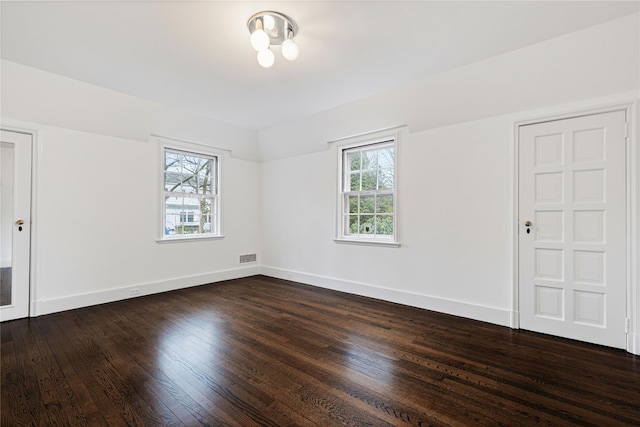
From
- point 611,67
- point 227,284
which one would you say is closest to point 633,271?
point 611,67

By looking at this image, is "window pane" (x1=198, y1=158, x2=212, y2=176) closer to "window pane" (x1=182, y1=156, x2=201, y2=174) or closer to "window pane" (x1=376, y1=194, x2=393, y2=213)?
"window pane" (x1=182, y1=156, x2=201, y2=174)

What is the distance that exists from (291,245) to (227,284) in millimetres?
1264

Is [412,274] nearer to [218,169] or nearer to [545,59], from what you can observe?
[545,59]

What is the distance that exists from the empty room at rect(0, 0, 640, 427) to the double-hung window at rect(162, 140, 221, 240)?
53 millimetres

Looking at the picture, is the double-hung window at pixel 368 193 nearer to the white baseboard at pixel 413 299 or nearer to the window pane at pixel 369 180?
the window pane at pixel 369 180

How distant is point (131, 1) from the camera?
2.00 meters

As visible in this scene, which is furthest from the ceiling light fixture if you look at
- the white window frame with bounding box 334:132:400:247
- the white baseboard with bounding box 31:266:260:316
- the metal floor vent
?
the metal floor vent

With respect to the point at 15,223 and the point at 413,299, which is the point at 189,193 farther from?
the point at 413,299

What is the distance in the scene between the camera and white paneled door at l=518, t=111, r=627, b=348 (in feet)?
8.11

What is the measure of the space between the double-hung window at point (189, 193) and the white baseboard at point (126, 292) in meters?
0.69

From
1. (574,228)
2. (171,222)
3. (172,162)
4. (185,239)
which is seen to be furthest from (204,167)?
(574,228)

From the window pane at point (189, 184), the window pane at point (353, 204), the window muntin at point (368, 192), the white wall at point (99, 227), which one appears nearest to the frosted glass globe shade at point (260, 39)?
the window muntin at point (368, 192)

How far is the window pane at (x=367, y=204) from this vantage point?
4.17 metres

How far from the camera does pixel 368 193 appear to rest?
13.7 feet
